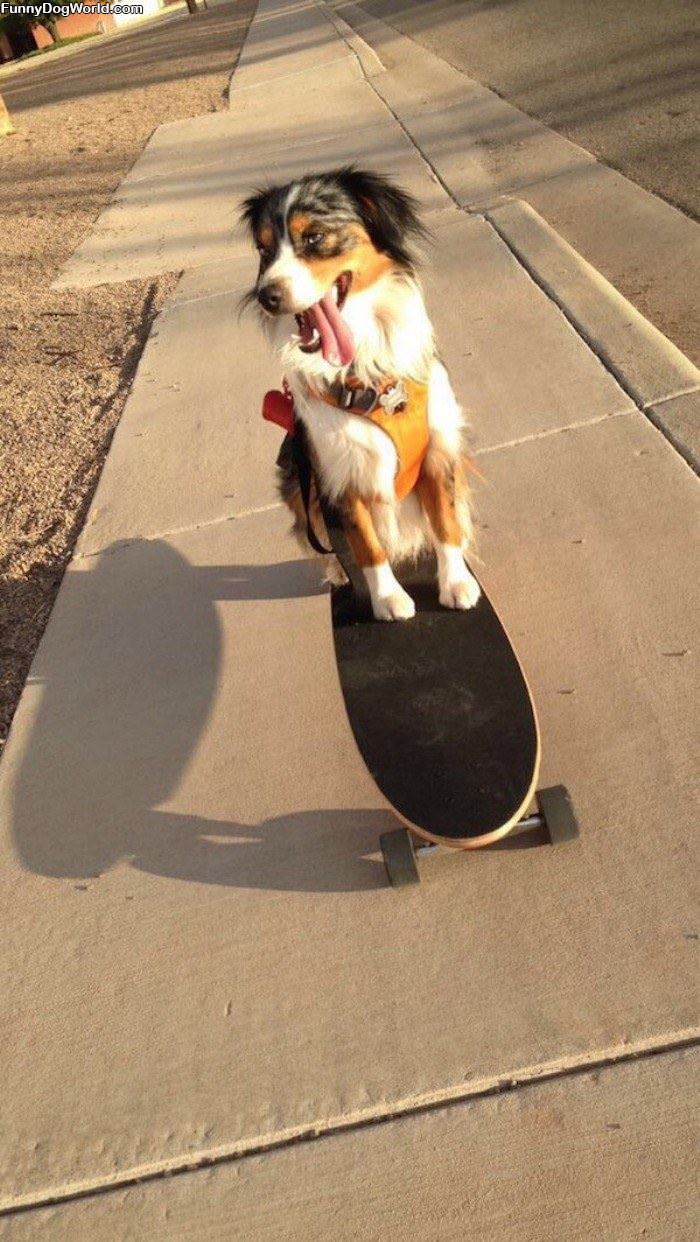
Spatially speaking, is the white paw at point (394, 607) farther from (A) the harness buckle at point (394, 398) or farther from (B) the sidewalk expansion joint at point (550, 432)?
(B) the sidewalk expansion joint at point (550, 432)

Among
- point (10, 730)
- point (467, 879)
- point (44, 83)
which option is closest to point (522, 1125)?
point (467, 879)

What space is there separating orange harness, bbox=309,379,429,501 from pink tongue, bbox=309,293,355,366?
0.39 ft

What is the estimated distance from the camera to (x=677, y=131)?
816cm

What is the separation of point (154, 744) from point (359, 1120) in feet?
4.80

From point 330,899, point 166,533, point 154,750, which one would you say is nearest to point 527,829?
point 330,899

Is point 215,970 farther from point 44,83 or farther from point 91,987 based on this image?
point 44,83

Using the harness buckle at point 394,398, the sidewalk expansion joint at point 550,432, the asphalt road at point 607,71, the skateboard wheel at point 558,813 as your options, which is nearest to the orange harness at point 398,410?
the harness buckle at point 394,398

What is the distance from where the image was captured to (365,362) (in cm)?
304

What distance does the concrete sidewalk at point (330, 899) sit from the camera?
2.09 m

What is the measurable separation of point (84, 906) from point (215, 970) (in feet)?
1.55

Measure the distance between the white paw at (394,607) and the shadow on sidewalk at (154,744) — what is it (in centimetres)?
40

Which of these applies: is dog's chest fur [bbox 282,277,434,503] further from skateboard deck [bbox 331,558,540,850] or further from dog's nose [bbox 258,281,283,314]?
skateboard deck [bbox 331,558,540,850]

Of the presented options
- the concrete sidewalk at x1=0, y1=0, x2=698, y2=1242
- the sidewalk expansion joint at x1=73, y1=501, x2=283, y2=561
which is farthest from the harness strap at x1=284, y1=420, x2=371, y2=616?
the sidewalk expansion joint at x1=73, y1=501, x2=283, y2=561

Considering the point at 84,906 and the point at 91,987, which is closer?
the point at 91,987
